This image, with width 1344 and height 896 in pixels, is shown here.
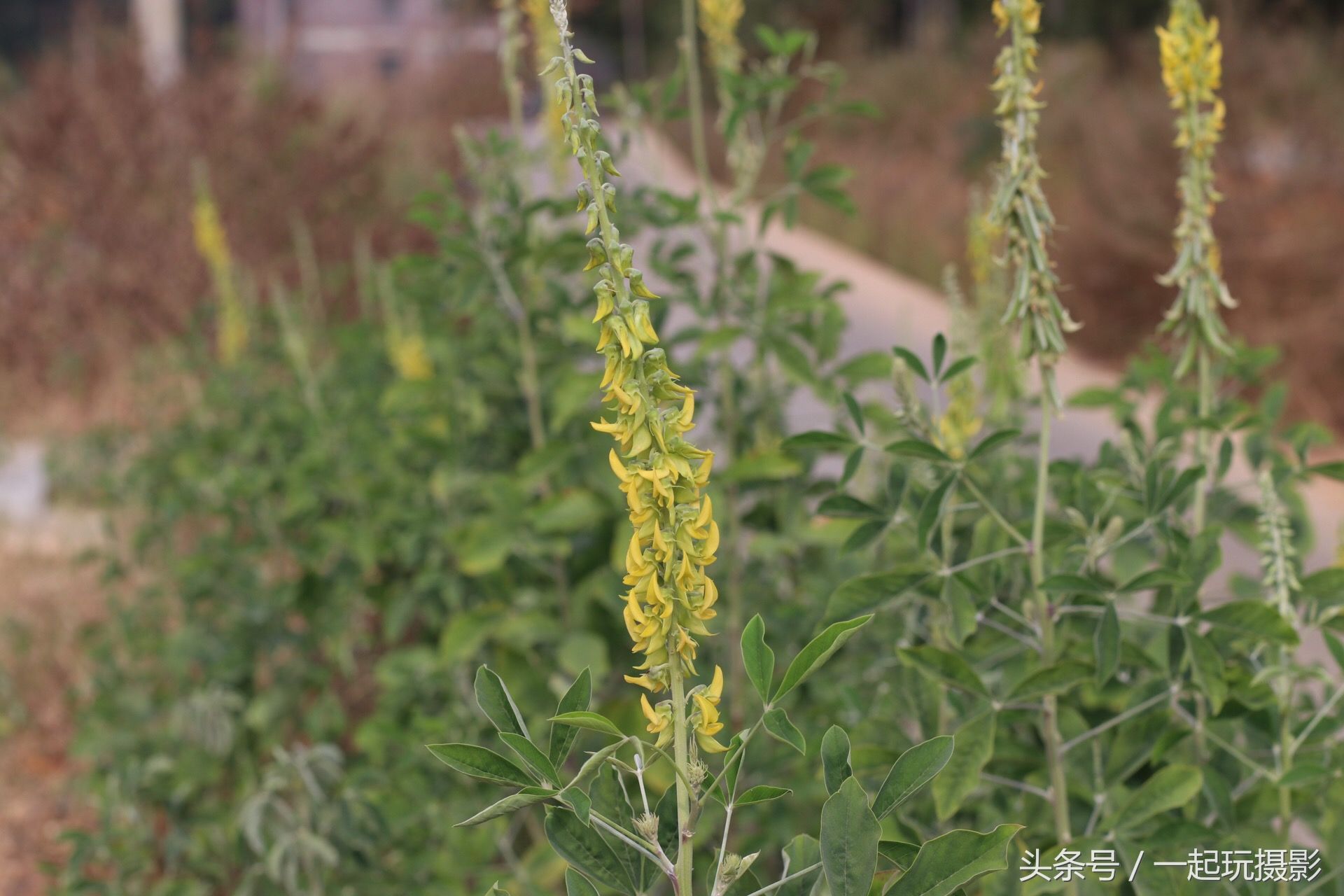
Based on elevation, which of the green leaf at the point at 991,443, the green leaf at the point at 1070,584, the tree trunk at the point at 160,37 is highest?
the tree trunk at the point at 160,37

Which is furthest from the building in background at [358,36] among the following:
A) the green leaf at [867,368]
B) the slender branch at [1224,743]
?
the slender branch at [1224,743]

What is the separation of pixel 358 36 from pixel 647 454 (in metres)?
35.5

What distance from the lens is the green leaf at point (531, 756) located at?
87 cm

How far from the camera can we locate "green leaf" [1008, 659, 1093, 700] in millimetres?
1308

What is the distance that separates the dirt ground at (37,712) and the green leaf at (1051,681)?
78.3 inches

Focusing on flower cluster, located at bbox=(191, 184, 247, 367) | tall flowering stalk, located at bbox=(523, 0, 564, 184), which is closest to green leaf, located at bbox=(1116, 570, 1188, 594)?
tall flowering stalk, located at bbox=(523, 0, 564, 184)

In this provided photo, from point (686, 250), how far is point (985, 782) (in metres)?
1.14

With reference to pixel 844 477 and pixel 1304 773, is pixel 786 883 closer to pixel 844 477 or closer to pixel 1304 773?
pixel 844 477

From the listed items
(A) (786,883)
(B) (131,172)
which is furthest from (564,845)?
(B) (131,172)

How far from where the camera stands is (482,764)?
0.91 metres

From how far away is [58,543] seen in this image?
5.08 m

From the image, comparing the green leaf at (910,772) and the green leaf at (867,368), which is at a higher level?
the green leaf at (910,772)

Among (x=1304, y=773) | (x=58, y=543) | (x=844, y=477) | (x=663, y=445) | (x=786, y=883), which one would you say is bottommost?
(x=58, y=543)

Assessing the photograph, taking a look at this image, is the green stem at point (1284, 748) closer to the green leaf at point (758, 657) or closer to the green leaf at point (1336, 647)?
the green leaf at point (1336, 647)
